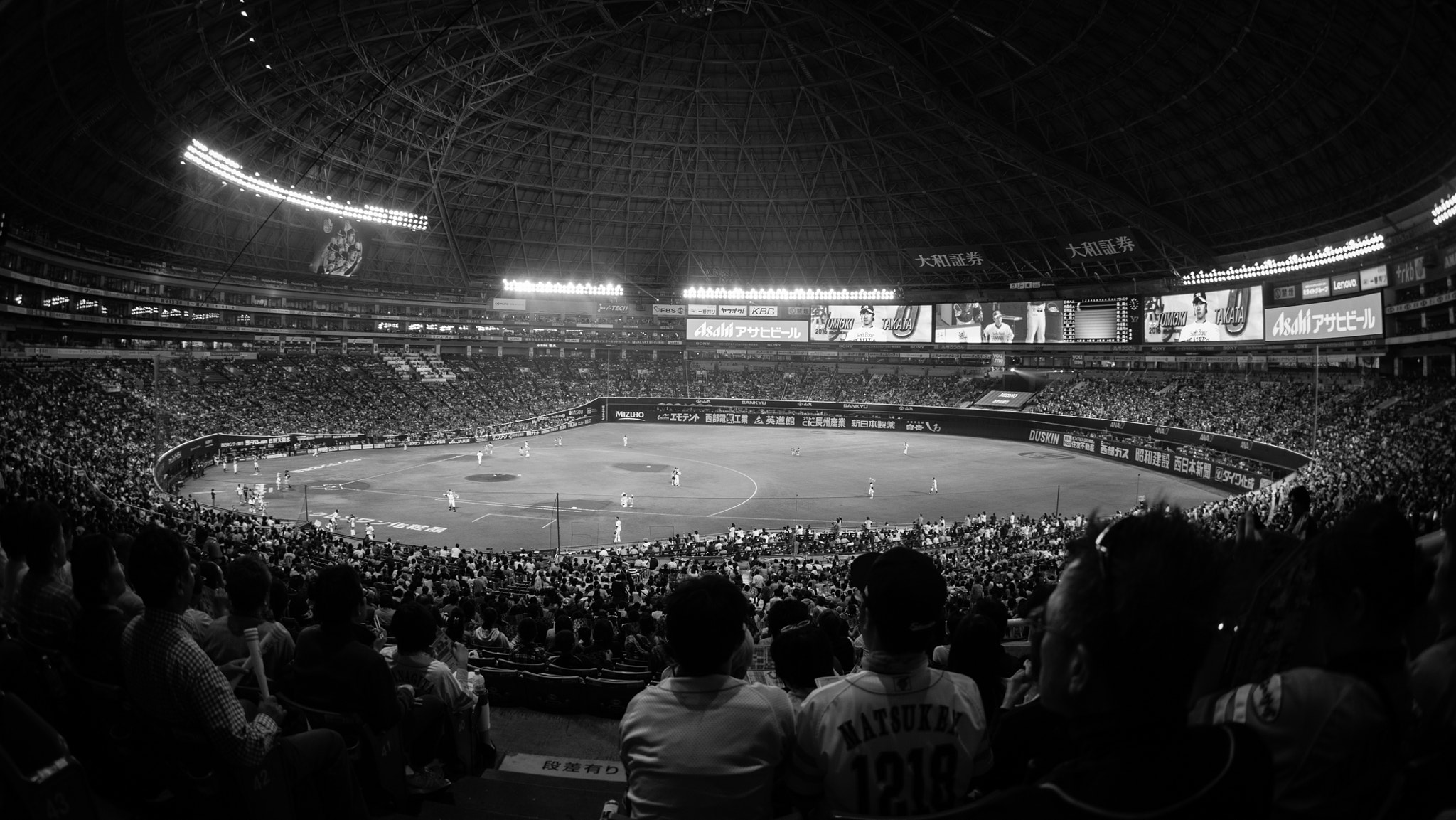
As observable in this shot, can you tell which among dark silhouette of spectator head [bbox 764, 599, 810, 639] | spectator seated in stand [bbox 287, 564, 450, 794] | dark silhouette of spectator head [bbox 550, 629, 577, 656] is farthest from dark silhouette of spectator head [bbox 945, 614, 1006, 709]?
dark silhouette of spectator head [bbox 550, 629, 577, 656]

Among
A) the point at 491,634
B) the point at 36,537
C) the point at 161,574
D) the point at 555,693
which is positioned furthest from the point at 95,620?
the point at 491,634

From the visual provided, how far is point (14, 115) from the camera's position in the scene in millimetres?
33406

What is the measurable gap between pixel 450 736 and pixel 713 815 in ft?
11.5

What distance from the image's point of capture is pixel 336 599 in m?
4.80

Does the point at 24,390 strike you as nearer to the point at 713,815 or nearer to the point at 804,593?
the point at 804,593

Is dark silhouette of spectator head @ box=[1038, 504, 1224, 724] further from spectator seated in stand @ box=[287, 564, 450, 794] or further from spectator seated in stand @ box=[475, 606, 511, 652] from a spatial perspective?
spectator seated in stand @ box=[475, 606, 511, 652]

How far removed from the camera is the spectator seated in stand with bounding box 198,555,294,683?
16.7ft

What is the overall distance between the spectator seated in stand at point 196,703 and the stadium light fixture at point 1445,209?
164 feet

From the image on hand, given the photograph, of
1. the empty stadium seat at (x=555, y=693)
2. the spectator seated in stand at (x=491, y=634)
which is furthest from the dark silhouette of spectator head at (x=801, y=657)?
the spectator seated in stand at (x=491, y=634)

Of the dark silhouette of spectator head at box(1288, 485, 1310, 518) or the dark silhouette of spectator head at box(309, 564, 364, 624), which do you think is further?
the dark silhouette of spectator head at box(1288, 485, 1310, 518)

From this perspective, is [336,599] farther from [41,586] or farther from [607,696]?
[607,696]

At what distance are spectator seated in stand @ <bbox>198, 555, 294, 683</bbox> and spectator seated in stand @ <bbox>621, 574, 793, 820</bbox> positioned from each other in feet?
9.30

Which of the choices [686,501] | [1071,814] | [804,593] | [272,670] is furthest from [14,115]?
[1071,814]

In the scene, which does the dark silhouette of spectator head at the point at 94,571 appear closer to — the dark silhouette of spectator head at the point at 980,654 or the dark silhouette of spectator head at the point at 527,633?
the dark silhouette of spectator head at the point at 980,654
